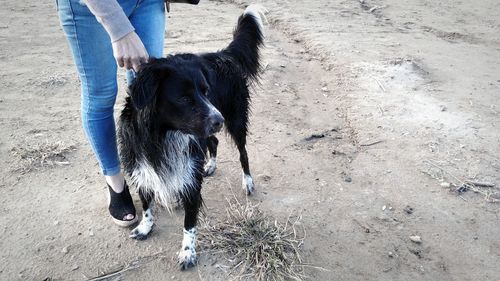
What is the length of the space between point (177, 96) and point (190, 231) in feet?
3.16

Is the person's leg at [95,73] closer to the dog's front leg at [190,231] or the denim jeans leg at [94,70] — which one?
the denim jeans leg at [94,70]

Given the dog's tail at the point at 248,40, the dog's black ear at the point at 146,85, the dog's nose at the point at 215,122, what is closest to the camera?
the dog's black ear at the point at 146,85

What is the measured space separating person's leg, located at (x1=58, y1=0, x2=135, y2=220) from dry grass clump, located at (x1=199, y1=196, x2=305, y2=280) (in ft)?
2.76

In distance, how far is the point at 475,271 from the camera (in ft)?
8.38

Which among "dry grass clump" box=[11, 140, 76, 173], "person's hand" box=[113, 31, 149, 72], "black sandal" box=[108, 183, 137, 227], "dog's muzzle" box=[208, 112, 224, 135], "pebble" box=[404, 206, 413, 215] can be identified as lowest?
"dry grass clump" box=[11, 140, 76, 173]

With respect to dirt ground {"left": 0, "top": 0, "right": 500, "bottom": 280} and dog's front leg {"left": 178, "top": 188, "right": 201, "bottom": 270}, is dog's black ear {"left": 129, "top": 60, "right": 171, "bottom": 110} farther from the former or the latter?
dirt ground {"left": 0, "top": 0, "right": 500, "bottom": 280}

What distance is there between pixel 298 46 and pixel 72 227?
4.53 m

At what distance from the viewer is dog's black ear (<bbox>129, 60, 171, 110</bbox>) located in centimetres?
194

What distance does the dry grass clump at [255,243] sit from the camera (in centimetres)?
242

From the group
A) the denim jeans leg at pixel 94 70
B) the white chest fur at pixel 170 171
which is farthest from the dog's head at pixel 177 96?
the denim jeans leg at pixel 94 70

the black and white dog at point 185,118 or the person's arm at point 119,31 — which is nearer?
the person's arm at point 119,31

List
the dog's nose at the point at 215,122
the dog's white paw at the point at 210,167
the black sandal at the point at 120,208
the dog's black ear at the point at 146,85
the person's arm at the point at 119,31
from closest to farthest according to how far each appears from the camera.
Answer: the person's arm at the point at 119,31 < the dog's black ear at the point at 146,85 < the dog's nose at the point at 215,122 < the black sandal at the point at 120,208 < the dog's white paw at the point at 210,167

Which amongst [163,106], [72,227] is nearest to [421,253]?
[163,106]

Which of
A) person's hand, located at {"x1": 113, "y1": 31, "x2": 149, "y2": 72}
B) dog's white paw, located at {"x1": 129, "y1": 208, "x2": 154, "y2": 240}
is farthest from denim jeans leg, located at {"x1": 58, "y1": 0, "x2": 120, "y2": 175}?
dog's white paw, located at {"x1": 129, "y1": 208, "x2": 154, "y2": 240}
